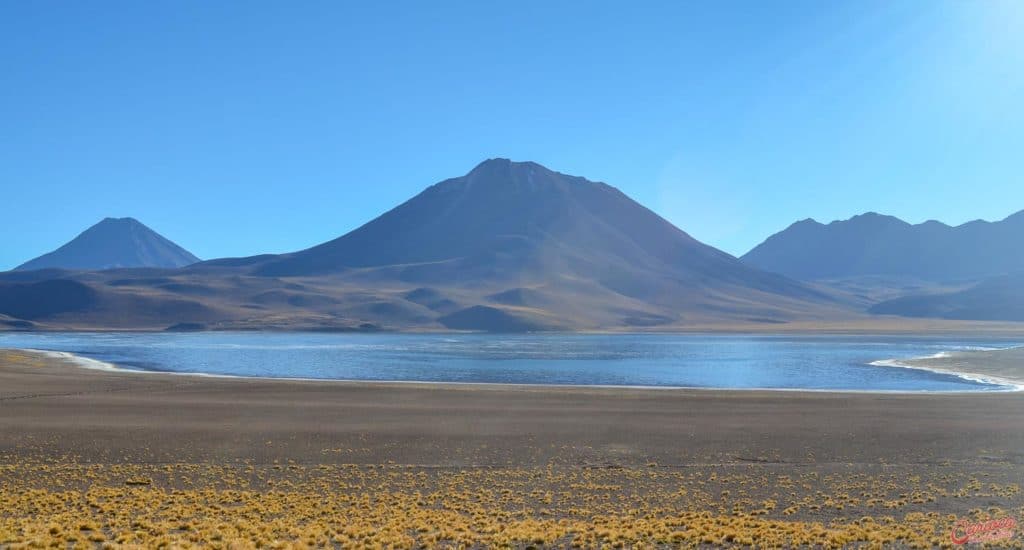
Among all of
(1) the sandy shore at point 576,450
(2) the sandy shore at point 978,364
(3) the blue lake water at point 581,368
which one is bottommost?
(1) the sandy shore at point 576,450

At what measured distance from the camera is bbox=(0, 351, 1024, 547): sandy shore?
19.8 m

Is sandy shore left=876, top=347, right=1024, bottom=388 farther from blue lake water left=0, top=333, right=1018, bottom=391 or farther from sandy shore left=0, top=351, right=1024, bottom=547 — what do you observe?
sandy shore left=0, top=351, right=1024, bottom=547

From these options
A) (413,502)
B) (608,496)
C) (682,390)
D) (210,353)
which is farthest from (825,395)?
(210,353)

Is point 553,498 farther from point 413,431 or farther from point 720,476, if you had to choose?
point 413,431

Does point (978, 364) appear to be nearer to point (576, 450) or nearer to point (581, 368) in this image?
point (581, 368)

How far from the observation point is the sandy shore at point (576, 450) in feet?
64.8
